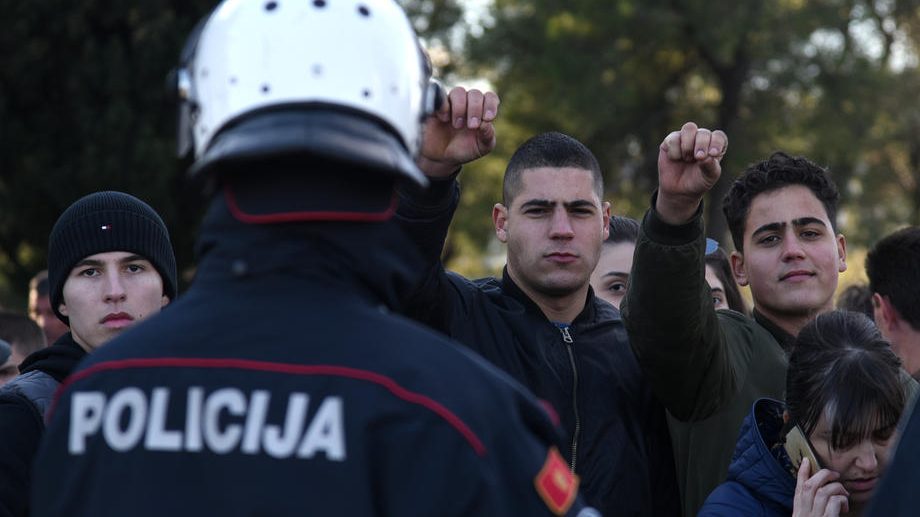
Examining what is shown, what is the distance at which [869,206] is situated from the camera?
32.6 metres

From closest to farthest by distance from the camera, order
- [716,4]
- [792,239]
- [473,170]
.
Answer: [792,239] → [716,4] → [473,170]

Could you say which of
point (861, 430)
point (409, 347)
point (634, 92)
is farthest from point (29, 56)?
point (409, 347)

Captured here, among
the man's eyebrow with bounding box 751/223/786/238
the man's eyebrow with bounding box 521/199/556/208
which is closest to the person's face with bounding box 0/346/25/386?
the man's eyebrow with bounding box 521/199/556/208

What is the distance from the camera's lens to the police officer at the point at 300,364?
7.18 ft

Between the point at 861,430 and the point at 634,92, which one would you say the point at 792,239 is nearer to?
the point at 861,430

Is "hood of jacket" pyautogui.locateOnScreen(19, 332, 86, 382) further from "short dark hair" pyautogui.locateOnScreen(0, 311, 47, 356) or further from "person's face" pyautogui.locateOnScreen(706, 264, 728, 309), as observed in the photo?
"person's face" pyautogui.locateOnScreen(706, 264, 728, 309)

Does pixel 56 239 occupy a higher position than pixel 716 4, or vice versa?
pixel 716 4

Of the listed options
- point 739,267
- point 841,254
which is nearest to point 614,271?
point 739,267

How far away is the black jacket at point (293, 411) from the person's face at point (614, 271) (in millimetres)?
4119

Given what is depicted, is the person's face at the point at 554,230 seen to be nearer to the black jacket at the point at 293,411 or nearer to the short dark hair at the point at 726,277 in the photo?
the short dark hair at the point at 726,277

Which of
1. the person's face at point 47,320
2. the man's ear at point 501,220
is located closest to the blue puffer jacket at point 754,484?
the man's ear at point 501,220

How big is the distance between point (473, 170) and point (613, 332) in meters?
27.2

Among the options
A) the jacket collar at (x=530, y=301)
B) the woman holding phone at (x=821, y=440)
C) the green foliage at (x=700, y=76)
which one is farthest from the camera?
the green foliage at (x=700, y=76)

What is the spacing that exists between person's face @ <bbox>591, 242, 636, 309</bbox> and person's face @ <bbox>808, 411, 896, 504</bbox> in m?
2.21
